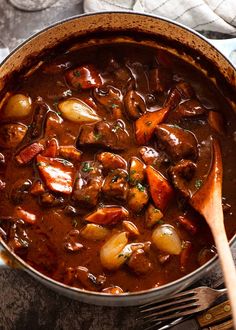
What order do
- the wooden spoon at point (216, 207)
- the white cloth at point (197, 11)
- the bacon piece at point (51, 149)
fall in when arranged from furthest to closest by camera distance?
the white cloth at point (197, 11)
the bacon piece at point (51, 149)
the wooden spoon at point (216, 207)

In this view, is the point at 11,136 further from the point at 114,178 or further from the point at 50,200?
the point at 114,178

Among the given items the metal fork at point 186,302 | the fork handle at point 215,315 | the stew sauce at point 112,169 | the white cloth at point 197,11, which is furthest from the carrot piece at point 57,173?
the white cloth at point 197,11

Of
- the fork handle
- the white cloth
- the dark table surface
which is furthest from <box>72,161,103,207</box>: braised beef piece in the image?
the white cloth

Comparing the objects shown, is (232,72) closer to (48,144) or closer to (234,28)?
(234,28)

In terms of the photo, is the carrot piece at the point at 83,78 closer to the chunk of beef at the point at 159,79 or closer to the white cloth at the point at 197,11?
the chunk of beef at the point at 159,79

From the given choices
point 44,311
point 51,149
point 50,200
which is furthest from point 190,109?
point 44,311

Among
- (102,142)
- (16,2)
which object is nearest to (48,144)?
(102,142)

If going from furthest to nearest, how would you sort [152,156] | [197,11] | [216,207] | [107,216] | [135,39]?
[197,11], [135,39], [152,156], [107,216], [216,207]
